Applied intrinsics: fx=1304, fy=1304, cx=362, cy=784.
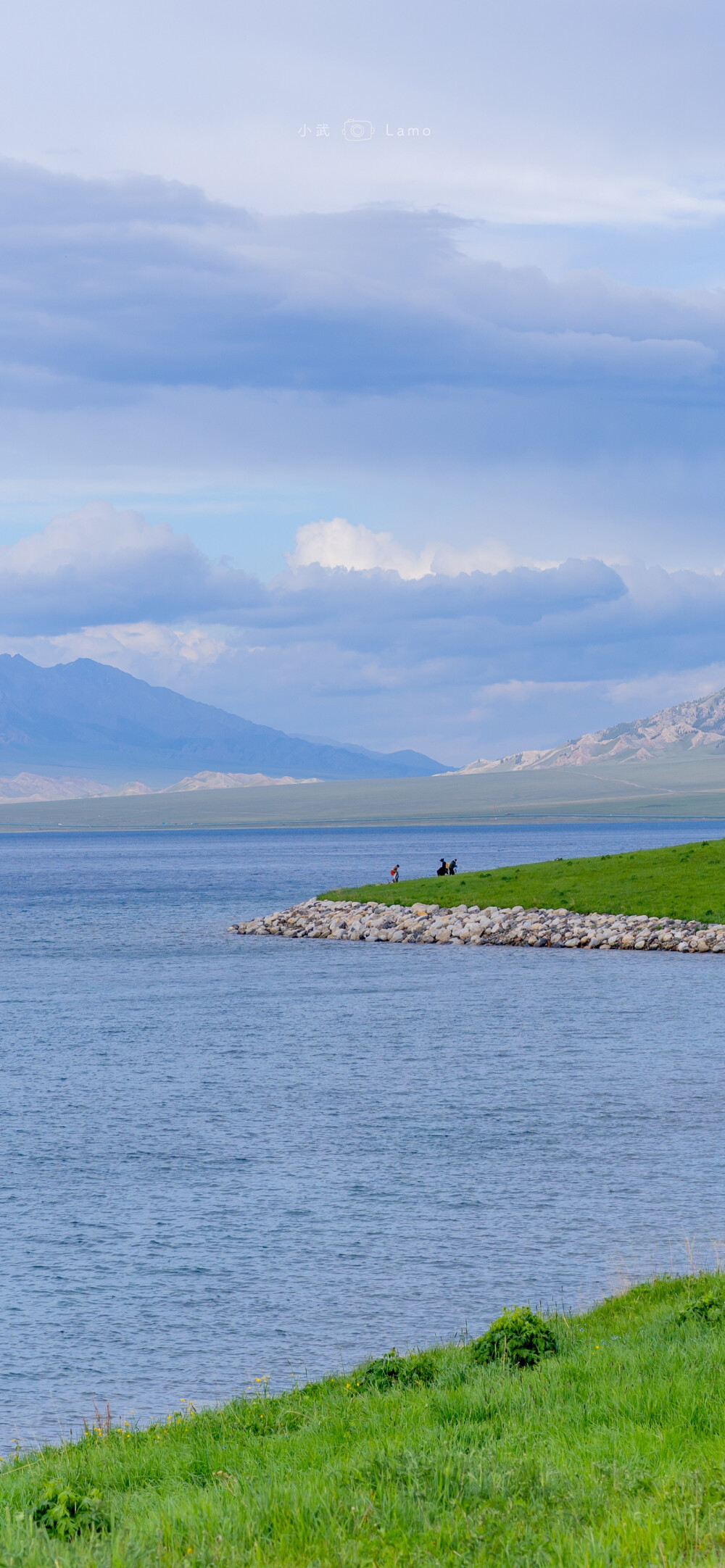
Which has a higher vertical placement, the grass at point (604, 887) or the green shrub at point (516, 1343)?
the grass at point (604, 887)

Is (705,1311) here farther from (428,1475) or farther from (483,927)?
(483,927)

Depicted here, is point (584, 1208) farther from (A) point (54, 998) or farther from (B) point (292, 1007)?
(A) point (54, 998)

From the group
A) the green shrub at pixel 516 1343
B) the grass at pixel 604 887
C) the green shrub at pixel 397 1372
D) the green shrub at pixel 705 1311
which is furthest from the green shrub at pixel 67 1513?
the grass at pixel 604 887

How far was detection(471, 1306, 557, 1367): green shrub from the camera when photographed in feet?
46.4

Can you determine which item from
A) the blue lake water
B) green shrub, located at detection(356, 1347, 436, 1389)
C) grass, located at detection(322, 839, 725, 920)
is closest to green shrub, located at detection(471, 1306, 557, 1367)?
green shrub, located at detection(356, 1347, 436, 1389)

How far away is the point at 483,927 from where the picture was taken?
2985 inches

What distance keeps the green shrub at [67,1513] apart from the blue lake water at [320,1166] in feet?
18.1

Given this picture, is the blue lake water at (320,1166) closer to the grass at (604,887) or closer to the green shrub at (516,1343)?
the green shrub at (516,1343)

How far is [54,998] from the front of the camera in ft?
193

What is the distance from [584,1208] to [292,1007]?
29.8 metres

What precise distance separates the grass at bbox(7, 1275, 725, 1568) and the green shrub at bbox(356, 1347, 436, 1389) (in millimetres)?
91

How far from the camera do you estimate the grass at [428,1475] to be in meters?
8.58

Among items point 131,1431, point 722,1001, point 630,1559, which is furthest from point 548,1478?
point 722,1001

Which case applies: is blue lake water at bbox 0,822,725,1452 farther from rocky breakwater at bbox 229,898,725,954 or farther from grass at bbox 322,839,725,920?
grass at bbox 322,839,725,920
